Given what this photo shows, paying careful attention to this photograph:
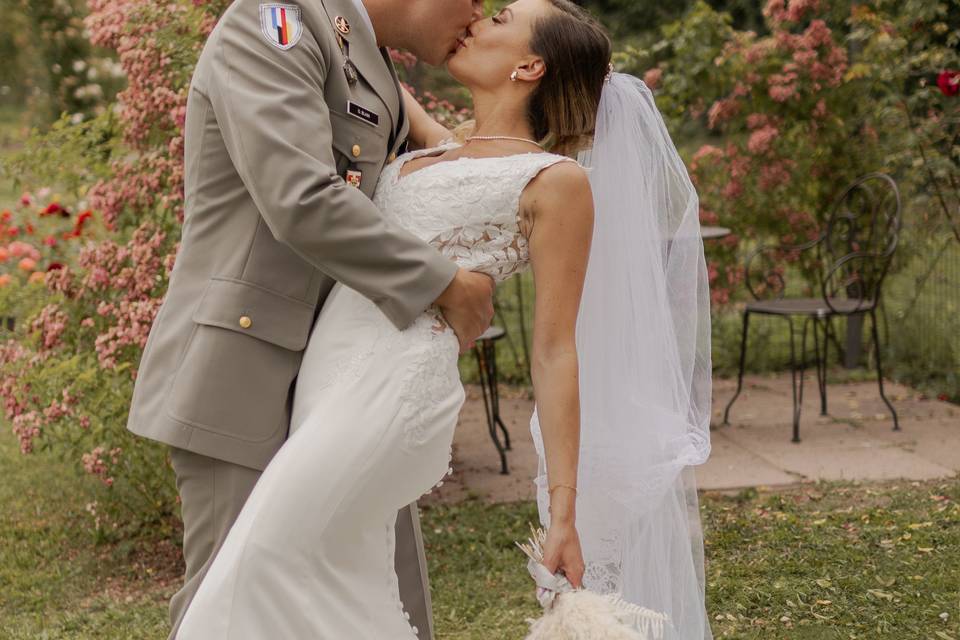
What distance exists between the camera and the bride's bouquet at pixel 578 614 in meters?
2.05

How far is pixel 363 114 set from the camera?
223cm

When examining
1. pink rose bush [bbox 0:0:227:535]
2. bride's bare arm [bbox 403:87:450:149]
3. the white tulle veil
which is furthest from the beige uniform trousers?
pink rose bush [bbox 0:0:227:535]

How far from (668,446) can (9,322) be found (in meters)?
3.41

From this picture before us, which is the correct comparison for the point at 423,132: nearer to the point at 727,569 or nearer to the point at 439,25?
the point at 439,25

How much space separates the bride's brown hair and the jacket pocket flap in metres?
0.70

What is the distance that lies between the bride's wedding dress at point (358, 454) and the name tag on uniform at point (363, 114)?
159 millimetres

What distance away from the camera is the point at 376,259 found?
2.00m

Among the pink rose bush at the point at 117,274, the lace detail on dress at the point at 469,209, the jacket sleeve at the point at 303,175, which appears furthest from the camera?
the pink rose bush at the point at 117,274

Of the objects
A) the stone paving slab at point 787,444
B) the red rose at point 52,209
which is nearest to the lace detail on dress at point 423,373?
the stone paving slab at point 787,444

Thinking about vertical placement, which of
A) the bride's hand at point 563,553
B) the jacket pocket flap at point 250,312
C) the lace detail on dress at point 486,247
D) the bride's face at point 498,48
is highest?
the bride's face at point 498,48

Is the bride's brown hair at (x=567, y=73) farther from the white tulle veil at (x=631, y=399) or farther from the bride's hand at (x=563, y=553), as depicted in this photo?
the bride's hand at (x=563, y=553)

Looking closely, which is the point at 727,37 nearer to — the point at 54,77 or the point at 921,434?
the point at 921,434

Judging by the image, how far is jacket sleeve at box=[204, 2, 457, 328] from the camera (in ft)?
6.40

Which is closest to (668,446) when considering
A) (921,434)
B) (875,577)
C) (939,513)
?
(875,577)
